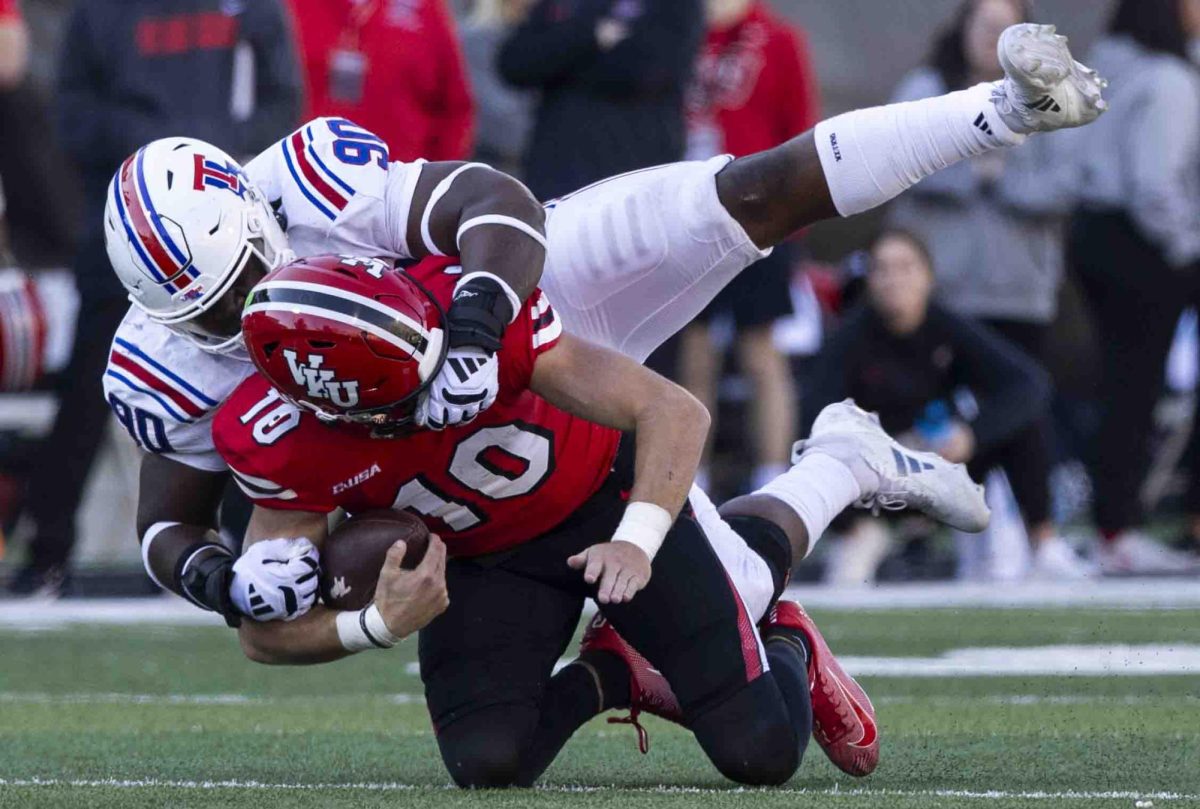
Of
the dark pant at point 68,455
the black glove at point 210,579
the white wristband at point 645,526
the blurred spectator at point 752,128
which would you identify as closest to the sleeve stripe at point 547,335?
the white wristband at point 645,526

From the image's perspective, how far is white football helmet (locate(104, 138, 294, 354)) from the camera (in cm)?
392

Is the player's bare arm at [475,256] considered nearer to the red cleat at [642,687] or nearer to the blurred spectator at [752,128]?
the red cleat at [642,687]

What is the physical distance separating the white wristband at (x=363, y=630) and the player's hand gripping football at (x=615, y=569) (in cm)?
36

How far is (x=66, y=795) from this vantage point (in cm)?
371

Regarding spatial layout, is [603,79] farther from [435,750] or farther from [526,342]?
[526,342]

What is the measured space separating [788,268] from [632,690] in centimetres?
352

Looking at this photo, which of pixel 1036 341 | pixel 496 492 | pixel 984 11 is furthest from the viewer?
pixel 1036 341

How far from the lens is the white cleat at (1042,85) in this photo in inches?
164

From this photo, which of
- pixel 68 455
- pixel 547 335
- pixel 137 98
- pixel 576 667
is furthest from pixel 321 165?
pixel 68 455

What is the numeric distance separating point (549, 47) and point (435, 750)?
2851 millimetres

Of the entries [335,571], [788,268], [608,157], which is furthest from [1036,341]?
[335,571]

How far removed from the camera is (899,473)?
4.71 meters

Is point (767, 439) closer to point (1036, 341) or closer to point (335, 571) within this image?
point (1036, 341)

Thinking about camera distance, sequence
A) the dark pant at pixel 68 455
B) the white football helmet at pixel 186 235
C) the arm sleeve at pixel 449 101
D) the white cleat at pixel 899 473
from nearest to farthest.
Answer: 1. the white football helmet at pixel 186 235
2. the white cleat at pixel 899 473
3. the dark pant at pixel 68 455
4. the arm sleeve at pixel 449 101
